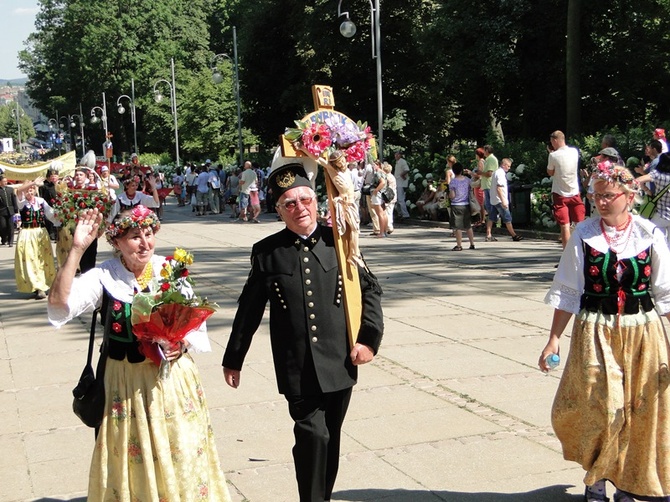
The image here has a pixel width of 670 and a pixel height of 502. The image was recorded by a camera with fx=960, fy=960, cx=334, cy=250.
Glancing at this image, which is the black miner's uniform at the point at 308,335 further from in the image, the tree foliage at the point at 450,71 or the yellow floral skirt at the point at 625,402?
the tree foliage at the point at 450,71

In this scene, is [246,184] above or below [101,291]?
above

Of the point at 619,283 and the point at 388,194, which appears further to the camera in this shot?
the point at 388,194

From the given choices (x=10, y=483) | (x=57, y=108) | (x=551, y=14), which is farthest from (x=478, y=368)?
(x=57, y=108)

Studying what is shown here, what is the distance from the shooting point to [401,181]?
25531 millimetres

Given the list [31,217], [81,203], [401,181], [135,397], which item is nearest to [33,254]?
[31,217]

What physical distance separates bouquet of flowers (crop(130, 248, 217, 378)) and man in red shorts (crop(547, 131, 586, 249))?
34.8ft

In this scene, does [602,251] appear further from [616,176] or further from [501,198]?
[501,198]

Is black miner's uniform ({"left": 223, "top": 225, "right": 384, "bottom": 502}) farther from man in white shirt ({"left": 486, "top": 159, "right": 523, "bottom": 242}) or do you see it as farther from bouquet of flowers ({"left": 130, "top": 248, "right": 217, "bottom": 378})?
man in white shirt ({"left": 486, "top": 159, "right": 523, "bottom": 242})

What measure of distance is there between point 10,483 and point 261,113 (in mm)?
42580

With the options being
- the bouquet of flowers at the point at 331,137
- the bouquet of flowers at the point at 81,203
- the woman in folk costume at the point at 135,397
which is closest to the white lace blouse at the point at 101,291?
the woman in folk costume at the point at 135,397

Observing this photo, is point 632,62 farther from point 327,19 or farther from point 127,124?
point 127,124

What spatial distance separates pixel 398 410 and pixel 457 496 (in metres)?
1.79

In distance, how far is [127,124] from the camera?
8681 cm

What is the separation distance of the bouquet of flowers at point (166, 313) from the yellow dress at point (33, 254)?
9.65 metres
